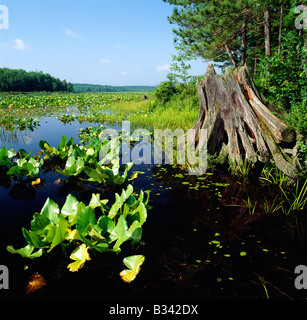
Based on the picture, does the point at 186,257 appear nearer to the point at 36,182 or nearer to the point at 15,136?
the point at 36,182

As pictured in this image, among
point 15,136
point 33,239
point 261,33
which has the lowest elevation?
point 33,239

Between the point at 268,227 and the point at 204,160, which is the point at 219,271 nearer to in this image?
the point at 268,227

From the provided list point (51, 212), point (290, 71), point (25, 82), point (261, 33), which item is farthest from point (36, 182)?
point (25, 82)

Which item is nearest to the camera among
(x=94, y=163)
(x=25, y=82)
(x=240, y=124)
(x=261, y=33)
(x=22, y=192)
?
(x=22, y=192)

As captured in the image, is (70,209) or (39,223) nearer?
(39,223)

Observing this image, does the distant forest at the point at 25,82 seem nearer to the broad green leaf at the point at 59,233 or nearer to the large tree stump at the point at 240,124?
the large tree stump at the point at 240,124

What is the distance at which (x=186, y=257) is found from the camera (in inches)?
87.5

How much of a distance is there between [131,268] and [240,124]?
134 inches

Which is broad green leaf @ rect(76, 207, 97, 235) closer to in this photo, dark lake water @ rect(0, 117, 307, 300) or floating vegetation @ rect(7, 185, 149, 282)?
floating vegetation @ rect(7, 185, 149, 282)

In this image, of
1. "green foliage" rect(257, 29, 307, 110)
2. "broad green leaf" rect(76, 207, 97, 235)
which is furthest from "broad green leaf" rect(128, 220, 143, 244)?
"green foliage" rect(257, 29, 307, 110)

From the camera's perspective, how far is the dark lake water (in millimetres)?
1889

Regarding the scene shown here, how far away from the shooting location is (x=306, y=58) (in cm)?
402

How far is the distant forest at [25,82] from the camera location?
5666 centimetres

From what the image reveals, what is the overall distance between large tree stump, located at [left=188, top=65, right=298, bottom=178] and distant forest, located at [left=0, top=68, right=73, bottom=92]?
59454 millimetres
